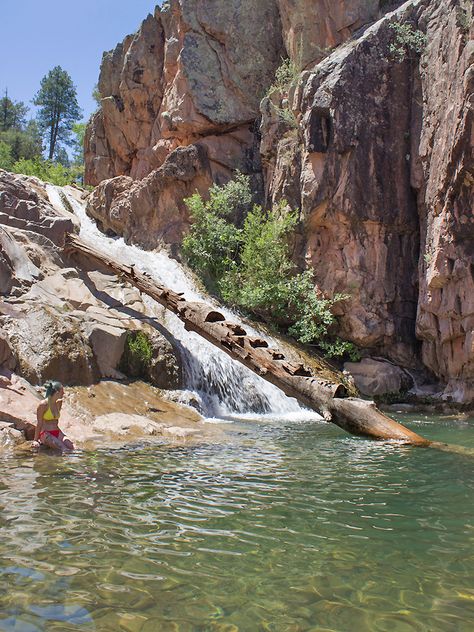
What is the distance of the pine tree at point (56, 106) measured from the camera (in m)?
48.2

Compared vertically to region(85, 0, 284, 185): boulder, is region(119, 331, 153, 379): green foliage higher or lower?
lower

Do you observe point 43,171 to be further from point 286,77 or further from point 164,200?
point 286,77

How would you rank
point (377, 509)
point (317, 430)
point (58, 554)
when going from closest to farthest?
point (58, 554) → point (377, 509) → point (317, 430)

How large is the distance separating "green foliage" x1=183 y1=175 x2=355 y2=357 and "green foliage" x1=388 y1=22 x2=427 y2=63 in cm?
671

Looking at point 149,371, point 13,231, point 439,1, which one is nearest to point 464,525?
point 149,371

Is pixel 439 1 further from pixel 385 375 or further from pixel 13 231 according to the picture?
pixel 13 231

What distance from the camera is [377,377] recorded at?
61.0 ft

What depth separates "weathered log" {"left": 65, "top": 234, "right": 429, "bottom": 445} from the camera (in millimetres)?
9758

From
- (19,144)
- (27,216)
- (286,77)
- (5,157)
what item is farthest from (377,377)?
(19,144)

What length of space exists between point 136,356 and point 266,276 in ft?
23.8

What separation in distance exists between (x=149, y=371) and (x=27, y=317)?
3305 millimetres

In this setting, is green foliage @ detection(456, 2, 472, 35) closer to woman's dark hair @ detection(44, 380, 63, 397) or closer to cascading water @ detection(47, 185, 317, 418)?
cascading water @ detection(47, 185, 317, 418)

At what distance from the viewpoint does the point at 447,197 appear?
1617 cm

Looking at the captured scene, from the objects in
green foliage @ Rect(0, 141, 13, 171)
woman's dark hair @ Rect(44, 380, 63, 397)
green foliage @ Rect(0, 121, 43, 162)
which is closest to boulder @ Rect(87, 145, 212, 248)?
woman's dark hair @ Rect(44, 380, 63, 397)
